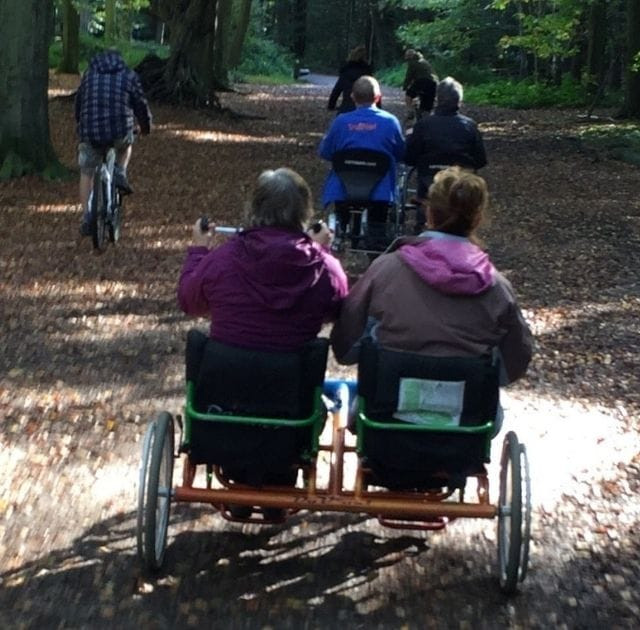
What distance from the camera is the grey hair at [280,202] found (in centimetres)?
509

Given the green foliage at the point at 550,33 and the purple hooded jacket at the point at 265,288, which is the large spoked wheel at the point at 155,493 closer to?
the purple hooded jacket at the point at 265,288

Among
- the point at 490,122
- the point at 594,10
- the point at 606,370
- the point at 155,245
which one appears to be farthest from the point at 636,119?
the point at 606,370

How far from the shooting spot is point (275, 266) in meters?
5.02

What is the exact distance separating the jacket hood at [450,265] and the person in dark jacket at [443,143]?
19.6ft

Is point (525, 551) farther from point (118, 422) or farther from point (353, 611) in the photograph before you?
point (118, 422)

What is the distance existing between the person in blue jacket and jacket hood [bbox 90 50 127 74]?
2.38 meters

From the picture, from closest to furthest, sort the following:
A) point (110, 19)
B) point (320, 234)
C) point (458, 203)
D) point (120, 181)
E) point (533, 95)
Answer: point (458, 203)
point (320, 234)
point (120, 181)
point (110, 19)
point (533, 95)

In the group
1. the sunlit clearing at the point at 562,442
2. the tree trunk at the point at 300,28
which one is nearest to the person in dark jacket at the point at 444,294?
the sunlit clearing at the point at 562,442

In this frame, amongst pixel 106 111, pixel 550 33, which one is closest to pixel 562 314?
pixel 106 111

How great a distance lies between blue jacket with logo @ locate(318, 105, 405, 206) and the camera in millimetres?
10242

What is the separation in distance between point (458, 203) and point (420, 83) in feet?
48.2

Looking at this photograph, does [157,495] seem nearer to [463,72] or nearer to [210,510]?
[210,510]

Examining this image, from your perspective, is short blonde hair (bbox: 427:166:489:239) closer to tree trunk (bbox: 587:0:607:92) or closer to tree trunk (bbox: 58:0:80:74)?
tree trunk (bbox: 58:0:80:74)

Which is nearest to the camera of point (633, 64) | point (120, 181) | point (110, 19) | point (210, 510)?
point (210, 510)
